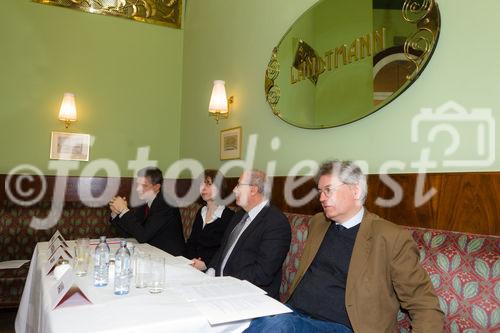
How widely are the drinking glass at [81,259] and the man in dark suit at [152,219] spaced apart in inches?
Result: 32.0

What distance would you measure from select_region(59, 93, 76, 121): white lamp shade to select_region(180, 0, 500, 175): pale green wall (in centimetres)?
147

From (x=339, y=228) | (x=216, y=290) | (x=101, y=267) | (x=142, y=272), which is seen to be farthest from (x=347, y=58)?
(x=101, y=267)

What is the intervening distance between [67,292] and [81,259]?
66 centimetres

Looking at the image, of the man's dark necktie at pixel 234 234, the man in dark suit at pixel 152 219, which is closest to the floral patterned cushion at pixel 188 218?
the man in dark suit at pixel 152 219

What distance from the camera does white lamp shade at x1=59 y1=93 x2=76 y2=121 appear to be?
4879 millimetres

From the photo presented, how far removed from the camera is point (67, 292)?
1541mm

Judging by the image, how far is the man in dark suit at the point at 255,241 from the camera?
7.70 feet

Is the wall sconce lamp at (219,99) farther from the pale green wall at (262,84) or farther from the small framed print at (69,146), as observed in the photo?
the small framed print at (69,146)

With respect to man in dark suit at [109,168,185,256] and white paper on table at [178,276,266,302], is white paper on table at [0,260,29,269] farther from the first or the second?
white paper on table at [178,276,266,302]

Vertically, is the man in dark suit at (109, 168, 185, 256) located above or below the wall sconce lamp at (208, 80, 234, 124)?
below

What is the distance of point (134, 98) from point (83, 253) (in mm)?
3612

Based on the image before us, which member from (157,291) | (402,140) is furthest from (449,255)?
(157,291)

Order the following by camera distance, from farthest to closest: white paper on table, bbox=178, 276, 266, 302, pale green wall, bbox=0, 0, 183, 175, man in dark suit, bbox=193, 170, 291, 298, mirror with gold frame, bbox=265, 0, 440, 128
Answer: pale green wall, bbox=0, 0, 183, 175, man in dark suit, bbox=193, 170, 291, 298, mirror with gold frame, bbox=265, 0, 440, 128, white paper on table, bbox=178, 276, 266, 302

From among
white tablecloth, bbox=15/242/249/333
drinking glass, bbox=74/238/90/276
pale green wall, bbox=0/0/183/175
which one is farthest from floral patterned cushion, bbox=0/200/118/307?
white tablecloth, bbox=15/242/249/333
